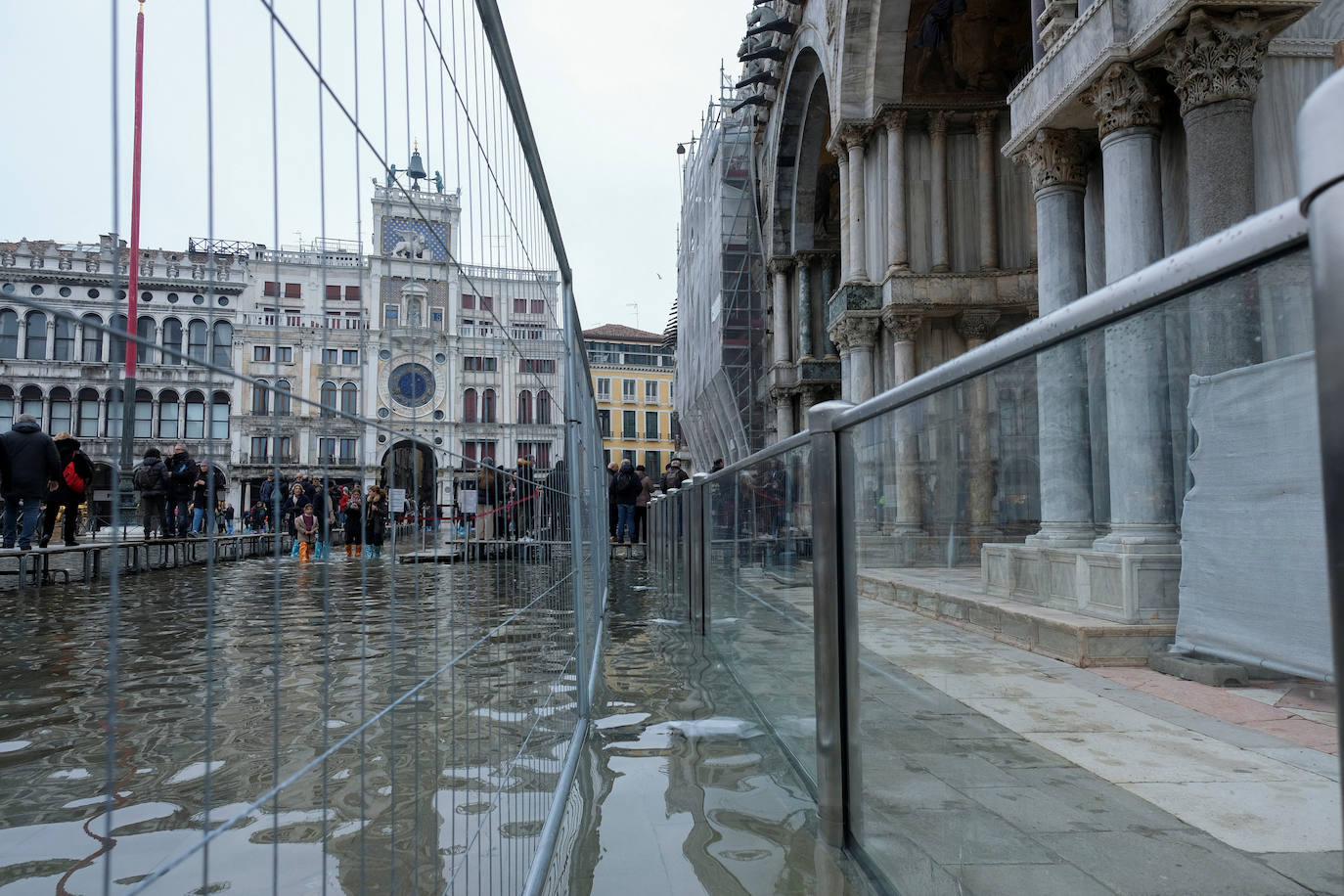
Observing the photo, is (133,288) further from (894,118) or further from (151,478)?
(894,118)

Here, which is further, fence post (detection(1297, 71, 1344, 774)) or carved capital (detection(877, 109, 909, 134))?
carved capital (detection(877, 109, 909, 134))

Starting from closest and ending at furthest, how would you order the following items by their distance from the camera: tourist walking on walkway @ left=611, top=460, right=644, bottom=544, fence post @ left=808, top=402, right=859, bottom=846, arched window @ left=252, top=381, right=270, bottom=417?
1. arched window @ left=252, top=381, right=270, bottom=417
2. fence post @ left=808, top=402, right=859, bottom=846
3. tourist walking on walkway @ left=611, top=460, right=644, bottom=544

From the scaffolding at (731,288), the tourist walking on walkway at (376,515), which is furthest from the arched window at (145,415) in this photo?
the scaffolding at (731,288)

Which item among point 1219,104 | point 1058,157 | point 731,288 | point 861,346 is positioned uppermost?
point 731,288

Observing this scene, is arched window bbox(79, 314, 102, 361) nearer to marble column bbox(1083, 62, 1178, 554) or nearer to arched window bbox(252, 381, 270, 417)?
arched window bbox(252, 381, 270, 417)

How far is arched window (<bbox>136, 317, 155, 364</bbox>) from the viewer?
702mm

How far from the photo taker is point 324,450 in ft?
3.63

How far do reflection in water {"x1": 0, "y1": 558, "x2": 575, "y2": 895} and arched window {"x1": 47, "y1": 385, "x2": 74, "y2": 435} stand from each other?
25cm

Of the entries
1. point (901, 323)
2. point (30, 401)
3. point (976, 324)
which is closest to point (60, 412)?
point (30, 401)

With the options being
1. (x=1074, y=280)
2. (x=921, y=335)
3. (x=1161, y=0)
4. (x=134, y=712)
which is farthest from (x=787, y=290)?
(x=134, y=712)

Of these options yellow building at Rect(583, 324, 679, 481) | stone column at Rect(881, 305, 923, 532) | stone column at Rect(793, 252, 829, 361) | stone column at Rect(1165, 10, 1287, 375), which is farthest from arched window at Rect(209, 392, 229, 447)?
yellow building at Rect(583, 324, 679, 481)

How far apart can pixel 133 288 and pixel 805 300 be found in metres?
22.3

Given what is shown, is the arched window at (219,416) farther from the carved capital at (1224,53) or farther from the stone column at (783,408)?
the stone column at (783,408)

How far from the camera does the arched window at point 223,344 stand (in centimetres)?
87
